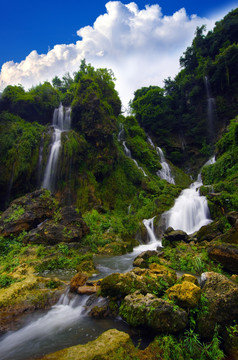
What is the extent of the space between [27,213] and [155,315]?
401 inches

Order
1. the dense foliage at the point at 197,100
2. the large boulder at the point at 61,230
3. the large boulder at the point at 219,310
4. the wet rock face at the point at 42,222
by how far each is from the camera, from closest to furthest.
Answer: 1. the large boulder at the point at 219,310
2. the large boulder at the point at 61,230
3. the wet rock face at the point at 42,222
4. the dense foliage at the point at 197,100

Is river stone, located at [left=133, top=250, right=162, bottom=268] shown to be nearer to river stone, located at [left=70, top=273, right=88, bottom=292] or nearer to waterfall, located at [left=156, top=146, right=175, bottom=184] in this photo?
river stone, located at [left=70, top=273, right=88, bottom=292]

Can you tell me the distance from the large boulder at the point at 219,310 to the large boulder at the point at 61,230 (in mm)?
7897

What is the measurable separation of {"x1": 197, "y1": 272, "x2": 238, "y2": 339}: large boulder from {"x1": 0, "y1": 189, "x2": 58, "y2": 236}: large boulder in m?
10.2

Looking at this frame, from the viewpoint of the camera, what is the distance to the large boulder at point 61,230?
9.95 m

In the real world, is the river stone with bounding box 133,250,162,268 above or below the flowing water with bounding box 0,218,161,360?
above

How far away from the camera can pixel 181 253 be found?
321 inches

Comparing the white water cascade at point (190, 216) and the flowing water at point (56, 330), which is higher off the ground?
the white water cascade at point (190, 216)

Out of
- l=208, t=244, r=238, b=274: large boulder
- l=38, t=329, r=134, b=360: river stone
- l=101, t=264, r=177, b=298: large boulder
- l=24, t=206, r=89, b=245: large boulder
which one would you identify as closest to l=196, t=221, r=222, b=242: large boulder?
l=208, t=244, r=238, b=274: large boulder

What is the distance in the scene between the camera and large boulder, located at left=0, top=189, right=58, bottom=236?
35.7 feet

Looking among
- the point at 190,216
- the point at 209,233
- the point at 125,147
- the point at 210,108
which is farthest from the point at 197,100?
the point at 209,233

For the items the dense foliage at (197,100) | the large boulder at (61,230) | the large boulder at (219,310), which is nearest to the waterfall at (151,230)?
the large boulder at (61,230)

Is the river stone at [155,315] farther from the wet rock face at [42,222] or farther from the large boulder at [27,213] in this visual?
the large boulder at [27,213]

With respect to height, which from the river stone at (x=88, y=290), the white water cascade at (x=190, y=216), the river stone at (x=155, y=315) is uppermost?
the white water cascade at (x=190, y=216)
